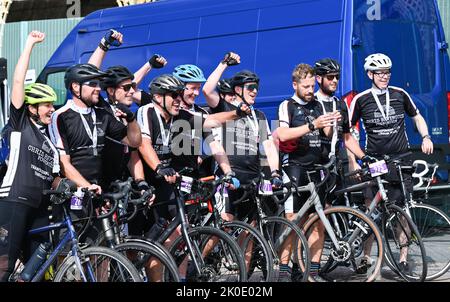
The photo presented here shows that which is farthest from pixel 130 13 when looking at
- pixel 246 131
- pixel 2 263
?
pixel 2 263

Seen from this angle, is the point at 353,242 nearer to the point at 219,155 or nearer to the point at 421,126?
the point at 219,155

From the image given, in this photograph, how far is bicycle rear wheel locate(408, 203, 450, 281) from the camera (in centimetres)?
845

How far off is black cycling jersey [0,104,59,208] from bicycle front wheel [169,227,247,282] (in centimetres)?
107

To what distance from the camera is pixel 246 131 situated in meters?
8.48

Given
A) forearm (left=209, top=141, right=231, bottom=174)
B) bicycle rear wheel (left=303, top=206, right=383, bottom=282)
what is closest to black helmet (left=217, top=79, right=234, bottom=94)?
forearm (left=209, top=141, right=231, bottom=174)

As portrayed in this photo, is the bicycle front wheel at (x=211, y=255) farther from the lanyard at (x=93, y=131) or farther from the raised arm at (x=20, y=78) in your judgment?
the raised arm at (x=20, y=78)

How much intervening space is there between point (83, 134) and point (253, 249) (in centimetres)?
156

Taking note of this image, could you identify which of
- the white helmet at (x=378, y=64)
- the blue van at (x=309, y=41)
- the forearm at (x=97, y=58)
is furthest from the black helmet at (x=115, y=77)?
the blue van at (x=309, y=41)

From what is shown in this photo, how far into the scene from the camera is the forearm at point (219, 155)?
26.5 ft

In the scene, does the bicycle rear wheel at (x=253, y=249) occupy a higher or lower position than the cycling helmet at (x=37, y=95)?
lower

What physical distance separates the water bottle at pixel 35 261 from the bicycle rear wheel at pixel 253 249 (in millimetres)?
1529

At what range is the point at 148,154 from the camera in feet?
24.7

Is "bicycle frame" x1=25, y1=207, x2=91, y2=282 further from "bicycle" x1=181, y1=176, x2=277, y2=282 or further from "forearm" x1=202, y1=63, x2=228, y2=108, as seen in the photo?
"forearm" x1=202, y1=63, x2=228, y2=108
